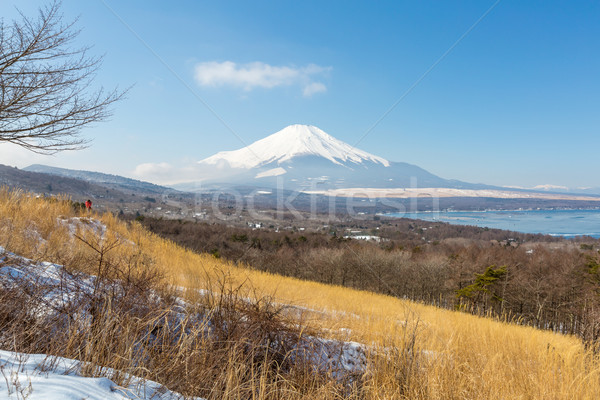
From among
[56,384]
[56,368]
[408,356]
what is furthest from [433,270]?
[56,384]

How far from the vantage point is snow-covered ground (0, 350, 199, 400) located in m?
1.50

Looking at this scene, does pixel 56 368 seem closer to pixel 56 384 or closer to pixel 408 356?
pixel 56 384

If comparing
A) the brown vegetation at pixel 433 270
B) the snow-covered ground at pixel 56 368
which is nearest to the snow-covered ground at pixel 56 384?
the snow-covered ground at pixel 56 368

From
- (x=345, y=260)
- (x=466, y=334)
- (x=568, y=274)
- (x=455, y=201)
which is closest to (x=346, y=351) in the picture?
(x=466, y=334)

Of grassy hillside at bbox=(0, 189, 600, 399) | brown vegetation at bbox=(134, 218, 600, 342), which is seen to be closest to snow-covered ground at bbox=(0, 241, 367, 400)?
grassy hillside at bbox=(0, 189, 600, 399)

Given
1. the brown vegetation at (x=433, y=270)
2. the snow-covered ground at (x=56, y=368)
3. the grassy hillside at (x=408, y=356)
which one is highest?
the snow-covered ground at (x=56, y=368)

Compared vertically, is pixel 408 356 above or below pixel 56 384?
below

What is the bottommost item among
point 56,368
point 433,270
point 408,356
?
point 433,270

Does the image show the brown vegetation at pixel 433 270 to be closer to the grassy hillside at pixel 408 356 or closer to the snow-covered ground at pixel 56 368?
the grassy hillside at pixel 408 356

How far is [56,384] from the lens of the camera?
1.60 metres

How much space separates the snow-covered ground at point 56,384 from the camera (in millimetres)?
1499

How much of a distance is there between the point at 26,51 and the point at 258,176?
545ft

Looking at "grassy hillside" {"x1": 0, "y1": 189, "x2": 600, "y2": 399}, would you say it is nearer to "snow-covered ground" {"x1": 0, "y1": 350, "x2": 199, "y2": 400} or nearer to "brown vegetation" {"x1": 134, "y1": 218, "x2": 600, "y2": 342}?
"snow-covered ground" {"x1": 0, "y1": 350, "x2": 199, "y2": 400}

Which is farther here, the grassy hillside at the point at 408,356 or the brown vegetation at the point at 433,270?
the brown vegetation at the point at 433,270
